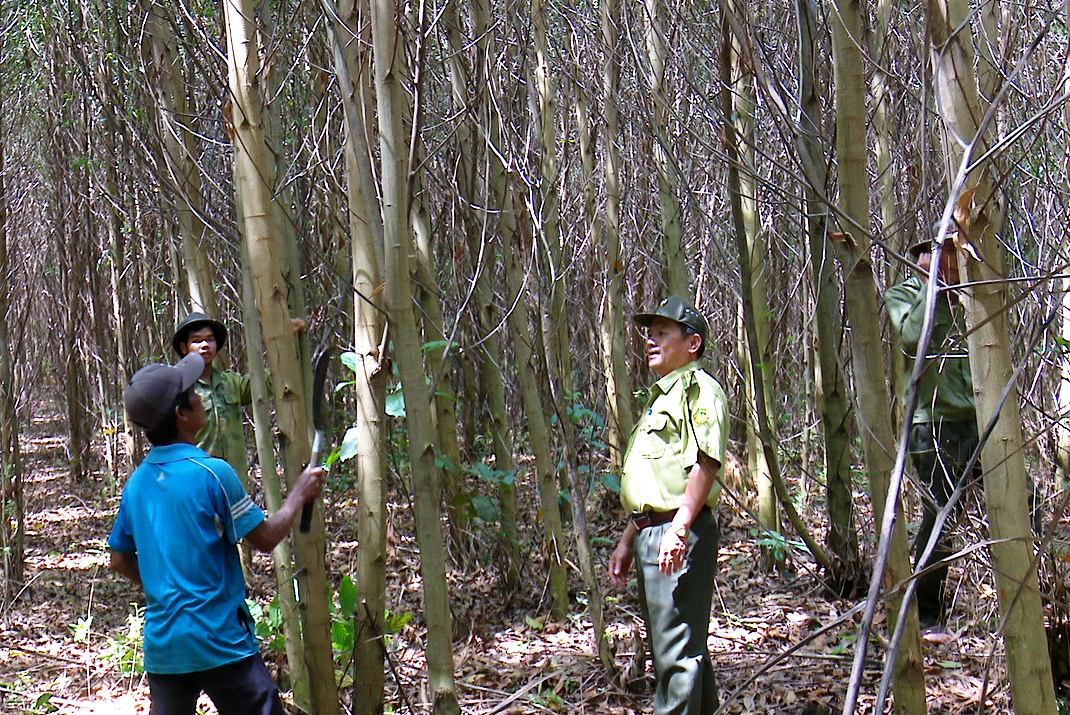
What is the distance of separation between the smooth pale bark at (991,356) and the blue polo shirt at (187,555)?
6.57 feet

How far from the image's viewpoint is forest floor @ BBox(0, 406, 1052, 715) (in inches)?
167

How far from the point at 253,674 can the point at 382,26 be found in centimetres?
195

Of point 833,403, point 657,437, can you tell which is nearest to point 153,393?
point 657,437

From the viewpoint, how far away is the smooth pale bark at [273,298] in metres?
3.28

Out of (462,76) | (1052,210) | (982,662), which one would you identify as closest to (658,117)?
(462,76)

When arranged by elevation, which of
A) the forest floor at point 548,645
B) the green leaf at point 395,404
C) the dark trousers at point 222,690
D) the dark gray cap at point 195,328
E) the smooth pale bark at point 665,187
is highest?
the smooth pale bark at point 665,187

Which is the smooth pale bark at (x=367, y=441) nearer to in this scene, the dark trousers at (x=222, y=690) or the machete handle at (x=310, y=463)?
the machete handle at (x=310, y=463)

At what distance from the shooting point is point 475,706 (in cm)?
430

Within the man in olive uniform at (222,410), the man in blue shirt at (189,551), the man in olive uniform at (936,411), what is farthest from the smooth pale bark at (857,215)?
the man in olive uniform at (222,410)

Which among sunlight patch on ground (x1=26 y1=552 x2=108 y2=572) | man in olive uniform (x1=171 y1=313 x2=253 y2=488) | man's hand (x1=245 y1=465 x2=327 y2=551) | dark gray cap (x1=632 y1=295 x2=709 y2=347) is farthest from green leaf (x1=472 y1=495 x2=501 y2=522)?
sunlight patch on ground (x1=26 y1=552 x2=108 y2=572)

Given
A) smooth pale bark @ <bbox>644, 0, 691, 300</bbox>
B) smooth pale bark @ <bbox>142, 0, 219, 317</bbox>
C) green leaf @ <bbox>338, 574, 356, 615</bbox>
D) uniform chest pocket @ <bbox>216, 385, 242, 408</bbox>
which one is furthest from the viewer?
smooth pale bark @ <bbox>644, 0, 691, 300</bbox>

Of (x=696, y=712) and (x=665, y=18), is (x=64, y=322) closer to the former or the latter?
(x=665, y=18)

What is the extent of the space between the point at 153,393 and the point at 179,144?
8.15ft

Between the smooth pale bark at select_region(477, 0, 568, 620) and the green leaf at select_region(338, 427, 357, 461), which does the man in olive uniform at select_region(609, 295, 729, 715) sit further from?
the smooth pale bark at select_region(477, 0, 568, 620)
